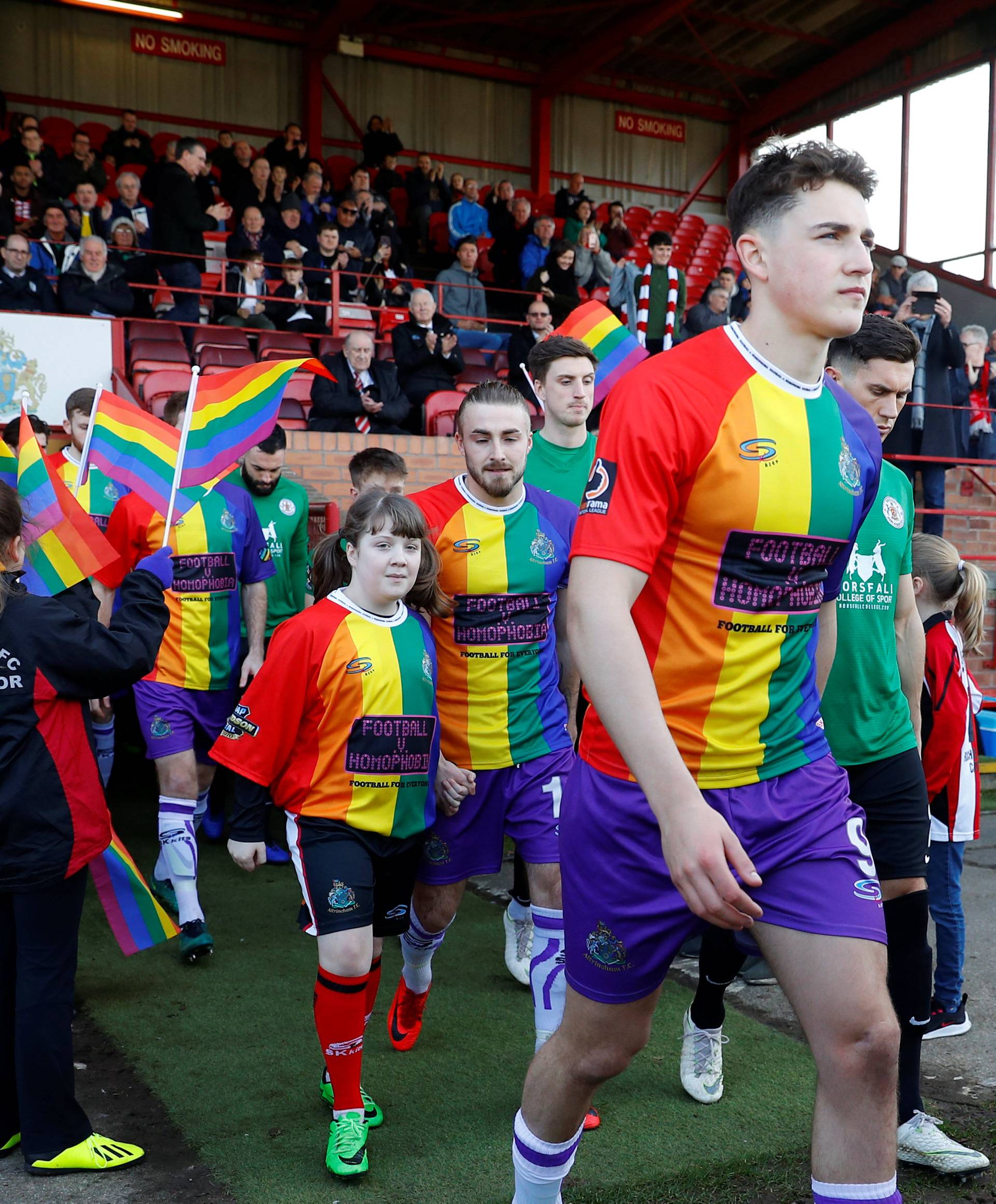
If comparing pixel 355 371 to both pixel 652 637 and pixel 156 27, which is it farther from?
pixel 156 27

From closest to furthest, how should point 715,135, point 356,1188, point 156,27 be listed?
1. point 356,1188
2. point 156,27
3. point 715,135

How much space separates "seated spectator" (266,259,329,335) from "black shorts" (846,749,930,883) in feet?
26.5

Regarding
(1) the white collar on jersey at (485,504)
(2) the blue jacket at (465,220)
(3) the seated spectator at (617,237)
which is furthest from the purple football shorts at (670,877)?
(3) the seated spectator at (617,237)

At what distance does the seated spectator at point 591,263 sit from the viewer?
44.2ft

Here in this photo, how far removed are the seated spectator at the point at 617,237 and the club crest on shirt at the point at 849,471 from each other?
14471 mm

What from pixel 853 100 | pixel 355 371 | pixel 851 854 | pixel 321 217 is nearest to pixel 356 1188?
pixel 851 854

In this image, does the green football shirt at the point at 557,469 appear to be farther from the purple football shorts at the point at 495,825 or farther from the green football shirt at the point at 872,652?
the green football shirt at the point at 872,652

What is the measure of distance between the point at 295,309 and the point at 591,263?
4.45 m

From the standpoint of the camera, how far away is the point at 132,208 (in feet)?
37.4

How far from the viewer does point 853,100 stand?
1936 centimetres

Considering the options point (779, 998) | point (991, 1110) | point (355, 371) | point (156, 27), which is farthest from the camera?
point (156, 27)

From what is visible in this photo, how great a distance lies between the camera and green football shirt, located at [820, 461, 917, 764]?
3000mm

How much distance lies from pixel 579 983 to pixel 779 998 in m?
2.37

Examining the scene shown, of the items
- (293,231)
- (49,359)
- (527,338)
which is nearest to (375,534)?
(49,359)
